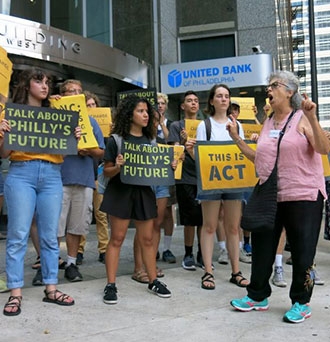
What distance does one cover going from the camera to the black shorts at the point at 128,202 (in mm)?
3936

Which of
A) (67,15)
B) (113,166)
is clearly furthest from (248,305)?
(67,15)

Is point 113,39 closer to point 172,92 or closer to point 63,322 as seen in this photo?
point 172,92

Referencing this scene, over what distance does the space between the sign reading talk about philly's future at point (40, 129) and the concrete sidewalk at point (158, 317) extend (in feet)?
4.32

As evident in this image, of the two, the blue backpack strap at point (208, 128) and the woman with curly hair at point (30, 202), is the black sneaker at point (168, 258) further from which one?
the woman with curly hair at point (30, 202)

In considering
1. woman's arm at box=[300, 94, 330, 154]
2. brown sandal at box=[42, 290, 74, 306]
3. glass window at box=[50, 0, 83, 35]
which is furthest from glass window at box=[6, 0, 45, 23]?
woman's arm at box=[300, 94, 330, 154]

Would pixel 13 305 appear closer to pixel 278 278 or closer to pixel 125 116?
pixel 125 116

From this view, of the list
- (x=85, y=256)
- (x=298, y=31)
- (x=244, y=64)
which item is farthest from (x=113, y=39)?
(x=298, y=31)

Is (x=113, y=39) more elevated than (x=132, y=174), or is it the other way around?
(x=113, y=39)

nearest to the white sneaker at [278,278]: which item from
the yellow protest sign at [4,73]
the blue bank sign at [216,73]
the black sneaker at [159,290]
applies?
the black sneaker at [159,290]

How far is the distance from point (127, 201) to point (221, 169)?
1060 mm

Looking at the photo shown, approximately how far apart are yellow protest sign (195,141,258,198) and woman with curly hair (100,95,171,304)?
528mm

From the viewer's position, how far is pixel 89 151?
14.4 feet

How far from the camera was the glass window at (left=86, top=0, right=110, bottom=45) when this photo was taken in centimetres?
1060

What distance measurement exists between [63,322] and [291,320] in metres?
1.72
